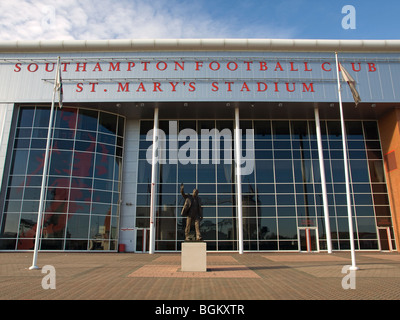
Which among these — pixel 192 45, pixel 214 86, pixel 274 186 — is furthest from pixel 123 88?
pixel 274 186

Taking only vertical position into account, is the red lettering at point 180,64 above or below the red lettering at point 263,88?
above

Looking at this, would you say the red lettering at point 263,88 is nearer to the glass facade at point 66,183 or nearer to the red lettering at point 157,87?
the red lettering at point 157,87

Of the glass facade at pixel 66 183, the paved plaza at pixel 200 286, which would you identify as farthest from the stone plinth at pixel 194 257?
the glass facade at pixel 66 183

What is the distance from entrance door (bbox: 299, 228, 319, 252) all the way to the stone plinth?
590 inches

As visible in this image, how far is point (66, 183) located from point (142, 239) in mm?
7633

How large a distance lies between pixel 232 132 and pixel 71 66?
1505 cm

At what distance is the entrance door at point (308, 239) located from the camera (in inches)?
975

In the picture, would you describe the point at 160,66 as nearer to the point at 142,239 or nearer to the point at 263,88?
the point at 263,88

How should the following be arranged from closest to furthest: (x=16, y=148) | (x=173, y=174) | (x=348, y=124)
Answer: (x=16, y=148)
(x=173, y=174)
(x=348, y=124)

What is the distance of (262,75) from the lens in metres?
25.7

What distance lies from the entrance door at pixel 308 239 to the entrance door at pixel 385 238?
5536mm

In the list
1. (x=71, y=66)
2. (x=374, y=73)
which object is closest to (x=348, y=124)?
(x=374, y=73)

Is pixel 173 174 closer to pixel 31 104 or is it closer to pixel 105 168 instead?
pixel 105 168

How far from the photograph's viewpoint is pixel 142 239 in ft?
83.1
